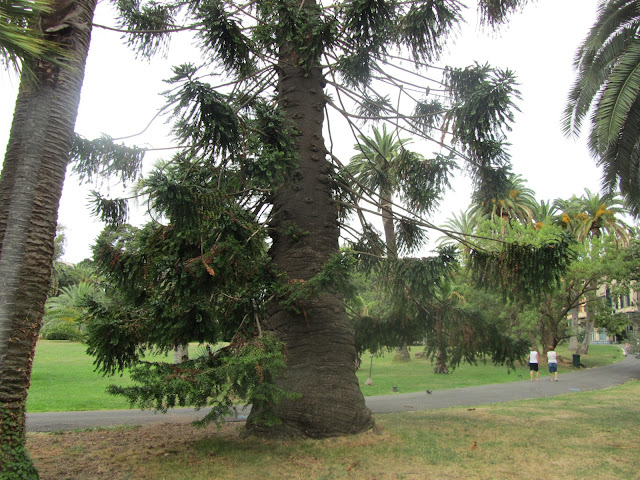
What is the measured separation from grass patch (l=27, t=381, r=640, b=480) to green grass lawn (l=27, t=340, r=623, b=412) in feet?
6.00

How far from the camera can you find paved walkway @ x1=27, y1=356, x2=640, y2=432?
954cm

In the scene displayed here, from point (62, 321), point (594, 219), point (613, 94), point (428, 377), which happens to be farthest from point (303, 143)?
point (594, 219)

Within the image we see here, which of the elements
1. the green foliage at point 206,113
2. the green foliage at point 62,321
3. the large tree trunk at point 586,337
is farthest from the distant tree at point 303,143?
the large tree trunk at point 586,337

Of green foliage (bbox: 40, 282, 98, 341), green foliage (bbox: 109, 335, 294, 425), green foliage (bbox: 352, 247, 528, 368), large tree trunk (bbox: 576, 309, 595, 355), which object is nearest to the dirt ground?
green foliage (bbox: 109, 335, 294, 425)

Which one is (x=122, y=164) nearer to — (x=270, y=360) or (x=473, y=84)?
(x=270, y=360)

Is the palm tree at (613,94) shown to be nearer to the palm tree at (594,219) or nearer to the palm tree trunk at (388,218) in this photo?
the palm tree trunk at (388,218)

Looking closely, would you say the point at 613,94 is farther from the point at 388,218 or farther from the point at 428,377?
the point at 428,377

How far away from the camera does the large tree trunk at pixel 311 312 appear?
695cm

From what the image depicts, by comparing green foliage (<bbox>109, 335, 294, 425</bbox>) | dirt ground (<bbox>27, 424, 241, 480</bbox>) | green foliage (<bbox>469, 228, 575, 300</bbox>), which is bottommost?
dirt ground (<bbox>27, 424, 241, 480</bbox>)

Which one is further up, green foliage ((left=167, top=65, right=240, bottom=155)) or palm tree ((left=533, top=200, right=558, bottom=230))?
palm tree ((left=533, top=200, right=558, bottom=230))

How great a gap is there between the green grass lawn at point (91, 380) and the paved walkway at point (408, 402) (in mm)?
965

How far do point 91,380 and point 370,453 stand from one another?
14.9m

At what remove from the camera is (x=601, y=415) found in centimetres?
966

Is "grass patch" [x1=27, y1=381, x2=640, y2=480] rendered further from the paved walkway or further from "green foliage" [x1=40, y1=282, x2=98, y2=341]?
"green foliage" [x1=40, y1=282, x2=98, y2=341]
